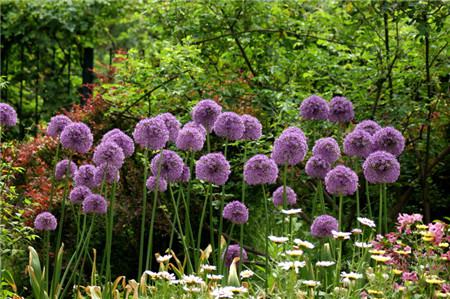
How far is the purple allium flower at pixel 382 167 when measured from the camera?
374cm

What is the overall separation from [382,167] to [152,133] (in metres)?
1.19

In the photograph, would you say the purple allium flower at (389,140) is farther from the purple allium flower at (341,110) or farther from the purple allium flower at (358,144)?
the purple allium flower at (341,110)

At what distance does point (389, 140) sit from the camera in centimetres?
394

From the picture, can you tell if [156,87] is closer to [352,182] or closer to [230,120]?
[230,120]

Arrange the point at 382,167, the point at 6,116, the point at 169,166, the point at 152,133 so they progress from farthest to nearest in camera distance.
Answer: the point at 6,116 → the point at 169,166 → the point at 382,167 → the point at 152,133

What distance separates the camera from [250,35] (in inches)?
244

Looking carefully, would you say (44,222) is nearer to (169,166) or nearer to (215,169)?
(169,166)

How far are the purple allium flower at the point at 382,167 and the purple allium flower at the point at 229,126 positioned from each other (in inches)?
27.1

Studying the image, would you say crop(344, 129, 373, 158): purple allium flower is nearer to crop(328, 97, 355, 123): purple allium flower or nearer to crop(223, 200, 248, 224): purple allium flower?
crop(328, 97, 355, 123): purple allium flower

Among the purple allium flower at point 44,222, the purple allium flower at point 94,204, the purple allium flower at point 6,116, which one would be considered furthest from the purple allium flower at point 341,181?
the purple allium flower at point 6,116

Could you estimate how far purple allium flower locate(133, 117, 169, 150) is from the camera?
3.61 meters

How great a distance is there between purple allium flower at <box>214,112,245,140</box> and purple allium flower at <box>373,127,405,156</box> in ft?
2.45

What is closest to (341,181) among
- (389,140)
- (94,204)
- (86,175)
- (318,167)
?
(318,167)

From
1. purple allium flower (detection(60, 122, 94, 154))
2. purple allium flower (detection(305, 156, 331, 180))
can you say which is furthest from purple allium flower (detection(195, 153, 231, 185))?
purple allium flower (detection(60, 122, 94, 154))
